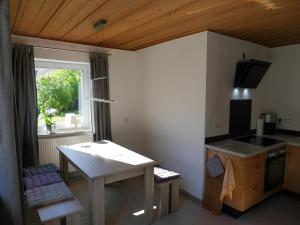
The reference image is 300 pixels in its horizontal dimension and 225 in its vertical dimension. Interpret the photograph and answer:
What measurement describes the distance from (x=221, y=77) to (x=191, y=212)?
185 centimetres

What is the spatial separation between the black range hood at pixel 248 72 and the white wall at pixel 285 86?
0.70 metres

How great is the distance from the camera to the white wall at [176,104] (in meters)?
2.91

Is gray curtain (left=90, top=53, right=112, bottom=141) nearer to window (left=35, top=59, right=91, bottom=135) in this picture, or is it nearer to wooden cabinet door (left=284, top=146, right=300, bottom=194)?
window (left=35, top=59, right=91, bottom=135)

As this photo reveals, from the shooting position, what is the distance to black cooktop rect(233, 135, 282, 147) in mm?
2971

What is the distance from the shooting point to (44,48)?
3.25 metres

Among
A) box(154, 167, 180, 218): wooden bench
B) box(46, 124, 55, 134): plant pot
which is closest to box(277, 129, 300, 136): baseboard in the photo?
box(154, 167, 180, 218): wooden bench

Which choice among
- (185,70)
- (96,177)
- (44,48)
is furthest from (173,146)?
(44,48)

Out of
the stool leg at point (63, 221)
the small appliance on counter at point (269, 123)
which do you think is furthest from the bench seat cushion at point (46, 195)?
the small appliance on counter at point (269, 123)

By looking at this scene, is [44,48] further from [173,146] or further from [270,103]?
[270,103]

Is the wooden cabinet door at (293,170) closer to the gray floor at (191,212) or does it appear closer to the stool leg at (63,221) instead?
the gray floor at (191,212)

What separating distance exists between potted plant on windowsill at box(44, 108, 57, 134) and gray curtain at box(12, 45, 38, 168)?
31 centimetres

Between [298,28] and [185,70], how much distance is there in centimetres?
146

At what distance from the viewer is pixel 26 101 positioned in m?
3.05

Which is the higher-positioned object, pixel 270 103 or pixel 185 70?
pixel 185 70
